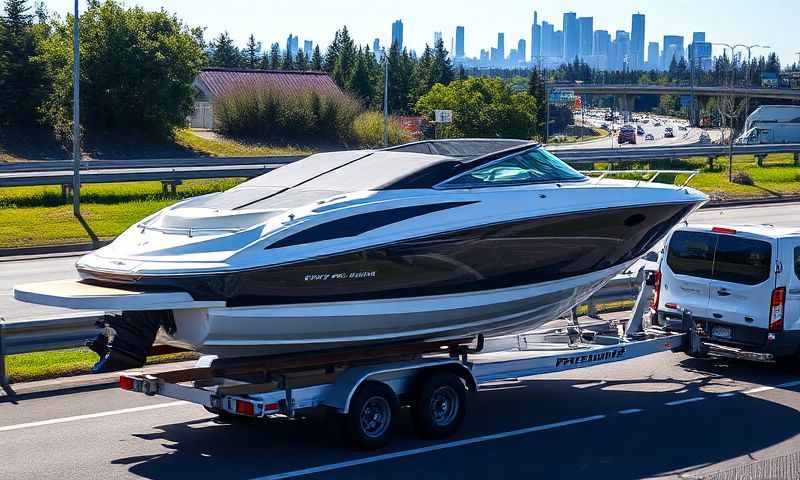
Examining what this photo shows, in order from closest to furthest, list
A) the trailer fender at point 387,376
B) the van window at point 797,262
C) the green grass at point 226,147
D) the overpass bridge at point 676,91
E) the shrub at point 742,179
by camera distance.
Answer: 1. the trailer fender at point 387,376
2. the van window at point 797,262
3. the shrub at point 742,179
4. the green grass at point 226,147
5. the overpass bridge at point 676,91

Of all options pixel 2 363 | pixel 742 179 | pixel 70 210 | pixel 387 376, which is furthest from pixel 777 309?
pixel 742 179

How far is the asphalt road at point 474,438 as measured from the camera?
935cm

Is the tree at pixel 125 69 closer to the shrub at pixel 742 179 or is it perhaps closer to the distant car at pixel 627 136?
the shrub at pixel 742 179

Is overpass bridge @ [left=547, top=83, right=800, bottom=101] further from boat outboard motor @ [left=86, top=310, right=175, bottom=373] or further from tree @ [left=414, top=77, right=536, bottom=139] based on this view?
boat outboard motor @ [left=86, top=310, right=175, bottom=373]

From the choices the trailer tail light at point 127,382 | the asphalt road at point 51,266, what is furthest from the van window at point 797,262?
the asphalt road at point 51,266

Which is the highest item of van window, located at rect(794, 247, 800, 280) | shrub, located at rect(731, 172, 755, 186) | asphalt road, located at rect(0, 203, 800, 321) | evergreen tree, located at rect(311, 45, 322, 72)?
evergreen tree, located at rect(311, 45, 322, 72)

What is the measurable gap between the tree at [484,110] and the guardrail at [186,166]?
321 inches

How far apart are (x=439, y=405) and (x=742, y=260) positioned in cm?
478

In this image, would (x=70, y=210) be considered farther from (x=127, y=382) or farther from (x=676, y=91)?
(x=676, y=91)

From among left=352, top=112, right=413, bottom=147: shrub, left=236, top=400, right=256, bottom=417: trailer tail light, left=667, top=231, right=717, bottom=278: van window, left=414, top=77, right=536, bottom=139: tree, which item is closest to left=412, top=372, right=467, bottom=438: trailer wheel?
left=236, top=400, right=256, bottom=417: trailer tail light

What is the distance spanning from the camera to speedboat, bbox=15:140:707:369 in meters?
9.53

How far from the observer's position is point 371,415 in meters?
10.0

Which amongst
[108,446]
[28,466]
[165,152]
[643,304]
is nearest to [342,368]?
[108,446]

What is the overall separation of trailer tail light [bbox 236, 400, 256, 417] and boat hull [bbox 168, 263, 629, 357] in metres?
0.58
